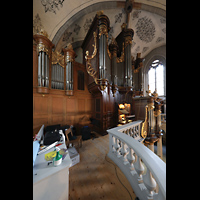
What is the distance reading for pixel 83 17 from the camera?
4.74 meters

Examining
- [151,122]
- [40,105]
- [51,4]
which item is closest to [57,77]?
[40,105]

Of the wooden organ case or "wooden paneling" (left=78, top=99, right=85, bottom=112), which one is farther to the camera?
"wooden paneling" (left=78, top=99, right=85, bottom=112)

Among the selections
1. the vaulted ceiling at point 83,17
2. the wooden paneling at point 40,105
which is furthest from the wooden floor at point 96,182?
the vaulted ceiling at point 83,17

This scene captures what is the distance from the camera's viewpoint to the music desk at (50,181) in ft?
3.13

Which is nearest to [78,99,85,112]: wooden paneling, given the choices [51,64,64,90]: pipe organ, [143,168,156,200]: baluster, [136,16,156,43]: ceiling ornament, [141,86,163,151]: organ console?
[51,64,64,90]: pipe organ

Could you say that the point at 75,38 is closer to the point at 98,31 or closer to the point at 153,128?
the point at 98,31

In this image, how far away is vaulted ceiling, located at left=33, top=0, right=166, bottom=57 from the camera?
12.5 feet

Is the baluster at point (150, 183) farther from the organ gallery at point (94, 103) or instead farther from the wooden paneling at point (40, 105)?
the wooden paneling at point (40, 105)

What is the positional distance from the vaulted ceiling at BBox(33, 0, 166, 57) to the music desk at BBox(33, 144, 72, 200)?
5352 mm

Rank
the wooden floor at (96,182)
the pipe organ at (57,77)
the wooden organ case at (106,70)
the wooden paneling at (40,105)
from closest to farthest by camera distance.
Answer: the wooden floor at (96,182)
the wooden paneling at (40,105)
the wooden organ case at (106,70)
the pipe organ at (57,77)

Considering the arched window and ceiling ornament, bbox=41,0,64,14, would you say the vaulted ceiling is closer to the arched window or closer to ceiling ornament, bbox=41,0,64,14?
ceiling ornament, bbox=41,0,64,14

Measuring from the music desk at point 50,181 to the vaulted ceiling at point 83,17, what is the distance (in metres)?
5.35
